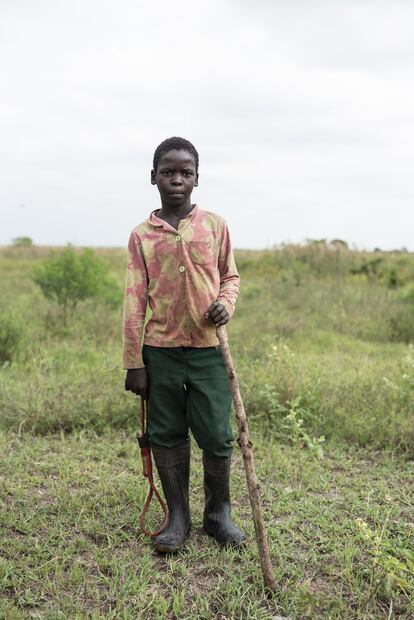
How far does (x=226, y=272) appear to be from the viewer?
3084 mm

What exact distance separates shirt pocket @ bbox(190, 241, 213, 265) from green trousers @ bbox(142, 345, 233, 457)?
418mm

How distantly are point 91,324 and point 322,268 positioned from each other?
7.08m

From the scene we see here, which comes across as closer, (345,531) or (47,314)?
(345,531)

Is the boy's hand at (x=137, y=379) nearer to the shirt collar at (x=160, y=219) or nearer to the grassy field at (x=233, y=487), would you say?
the shirt collar at (x=160, y=219)

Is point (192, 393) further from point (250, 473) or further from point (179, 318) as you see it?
point (250, 473)

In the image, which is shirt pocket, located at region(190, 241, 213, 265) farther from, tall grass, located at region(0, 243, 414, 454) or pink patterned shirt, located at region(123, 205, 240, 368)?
tall grass, located at region(0, 243, 414, 454)

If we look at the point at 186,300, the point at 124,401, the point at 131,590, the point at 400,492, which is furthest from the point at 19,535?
the point at 400,492

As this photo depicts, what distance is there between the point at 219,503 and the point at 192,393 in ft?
1.99

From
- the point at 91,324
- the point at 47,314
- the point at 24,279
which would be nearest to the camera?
the point at 91,324

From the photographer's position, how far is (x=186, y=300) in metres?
2.88

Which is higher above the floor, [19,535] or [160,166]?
[160,166]

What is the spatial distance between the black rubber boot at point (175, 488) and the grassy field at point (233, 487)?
102 millimetres

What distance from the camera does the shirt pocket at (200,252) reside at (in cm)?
287

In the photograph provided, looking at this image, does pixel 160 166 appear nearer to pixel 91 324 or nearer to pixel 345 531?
pixel 345 531
